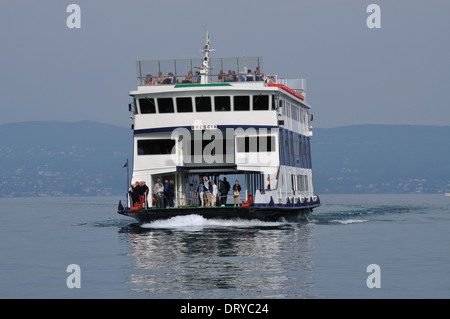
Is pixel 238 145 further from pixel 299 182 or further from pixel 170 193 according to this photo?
pixel 299 182

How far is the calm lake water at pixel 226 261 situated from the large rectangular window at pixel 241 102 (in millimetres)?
5346

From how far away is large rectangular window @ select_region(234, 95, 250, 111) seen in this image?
135 feet

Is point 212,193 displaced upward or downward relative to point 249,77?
downward

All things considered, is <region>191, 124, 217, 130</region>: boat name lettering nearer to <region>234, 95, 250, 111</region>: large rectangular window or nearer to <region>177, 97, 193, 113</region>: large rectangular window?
<region>177, 97, 193, 113</region>: large rectangular window

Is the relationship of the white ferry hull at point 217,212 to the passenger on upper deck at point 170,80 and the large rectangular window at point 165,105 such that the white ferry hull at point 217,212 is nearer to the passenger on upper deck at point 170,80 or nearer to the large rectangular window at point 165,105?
the large rectangular window at point 165,105

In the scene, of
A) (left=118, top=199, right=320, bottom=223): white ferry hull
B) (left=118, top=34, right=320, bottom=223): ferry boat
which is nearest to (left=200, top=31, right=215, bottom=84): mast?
(left=118, top=34, right=320, bottom=223): ferry boat

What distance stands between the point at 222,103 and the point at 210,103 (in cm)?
55

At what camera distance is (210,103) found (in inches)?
1619

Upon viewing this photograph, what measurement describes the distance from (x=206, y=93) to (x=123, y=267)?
16.1m

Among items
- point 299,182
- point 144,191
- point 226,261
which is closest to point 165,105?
point 144,191

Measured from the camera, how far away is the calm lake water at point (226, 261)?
21547 mm
